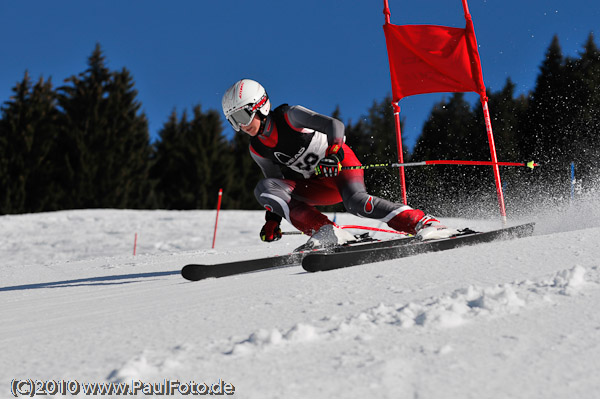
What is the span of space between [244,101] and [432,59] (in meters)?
3.28

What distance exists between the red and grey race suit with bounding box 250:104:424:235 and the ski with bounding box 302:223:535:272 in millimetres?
331

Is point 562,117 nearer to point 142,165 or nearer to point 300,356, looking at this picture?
point 142,165

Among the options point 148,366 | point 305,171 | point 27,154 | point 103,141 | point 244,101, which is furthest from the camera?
point 103,141

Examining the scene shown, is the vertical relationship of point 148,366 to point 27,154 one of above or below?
below

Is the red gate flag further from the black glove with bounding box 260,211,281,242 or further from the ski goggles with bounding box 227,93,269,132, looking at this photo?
the ski goggles with bounding box 227,93,269,132

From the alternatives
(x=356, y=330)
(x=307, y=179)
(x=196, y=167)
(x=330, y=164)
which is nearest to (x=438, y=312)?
(x=356, y=330)

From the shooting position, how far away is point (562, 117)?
968 inches

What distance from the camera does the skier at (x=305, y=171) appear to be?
4.20m

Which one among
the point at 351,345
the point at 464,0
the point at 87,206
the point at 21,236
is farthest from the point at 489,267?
the point at 87,206

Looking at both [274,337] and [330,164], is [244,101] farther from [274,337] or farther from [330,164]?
[274,337]

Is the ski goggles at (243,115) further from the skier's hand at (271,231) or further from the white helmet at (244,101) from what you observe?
the skier's hand at (271,231)

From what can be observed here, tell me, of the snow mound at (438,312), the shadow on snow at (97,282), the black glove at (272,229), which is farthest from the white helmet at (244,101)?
the snow mound at (438,312)

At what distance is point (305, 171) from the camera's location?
4.60 m

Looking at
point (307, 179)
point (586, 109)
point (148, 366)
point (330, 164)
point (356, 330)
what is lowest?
point (148, 366)
